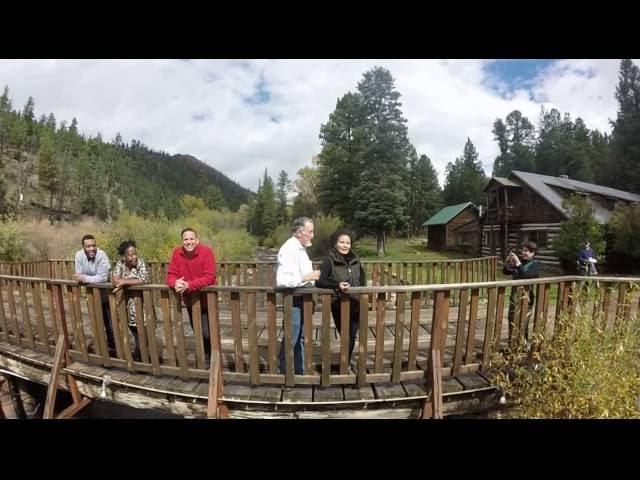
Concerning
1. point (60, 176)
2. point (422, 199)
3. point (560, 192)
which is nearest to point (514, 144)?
point (422, 199)

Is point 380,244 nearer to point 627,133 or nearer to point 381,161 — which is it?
point 381,161

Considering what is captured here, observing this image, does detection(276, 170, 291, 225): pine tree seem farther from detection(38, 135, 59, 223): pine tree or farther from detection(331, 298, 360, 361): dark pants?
detection(331, 298, 360, 361): dark pants

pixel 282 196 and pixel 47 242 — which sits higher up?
pixel 282 196

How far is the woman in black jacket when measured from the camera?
3002 mm

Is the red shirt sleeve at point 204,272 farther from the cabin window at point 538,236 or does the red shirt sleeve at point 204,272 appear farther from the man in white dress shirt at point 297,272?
the cabin window at point 538,236

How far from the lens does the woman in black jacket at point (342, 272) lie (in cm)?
300

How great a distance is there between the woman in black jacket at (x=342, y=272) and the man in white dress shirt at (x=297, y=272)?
12 cm

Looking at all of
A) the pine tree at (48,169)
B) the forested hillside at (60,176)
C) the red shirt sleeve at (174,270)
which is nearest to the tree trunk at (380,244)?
the red shirt sleeve at (174,270)

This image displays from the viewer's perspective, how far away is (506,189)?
22.2 m

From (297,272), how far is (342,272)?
1.50ft

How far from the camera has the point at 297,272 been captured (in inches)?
117

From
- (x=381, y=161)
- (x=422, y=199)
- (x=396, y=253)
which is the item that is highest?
(x=381, y=161)
